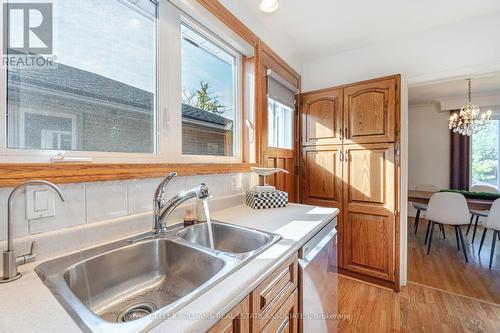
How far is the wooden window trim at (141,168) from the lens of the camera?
68 centimetres

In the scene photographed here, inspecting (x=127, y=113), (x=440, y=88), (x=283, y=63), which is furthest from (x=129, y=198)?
(x=440, y=88)

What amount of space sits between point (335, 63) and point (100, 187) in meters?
2.56

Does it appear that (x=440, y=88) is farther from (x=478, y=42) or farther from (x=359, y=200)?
(x=359, y=200)

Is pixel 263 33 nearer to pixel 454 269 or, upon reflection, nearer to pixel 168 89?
pixel 168 89

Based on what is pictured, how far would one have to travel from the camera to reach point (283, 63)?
2.22m

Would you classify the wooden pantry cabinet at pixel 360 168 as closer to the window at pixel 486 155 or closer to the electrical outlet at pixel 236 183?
the electrical outlet at pixel 236 183

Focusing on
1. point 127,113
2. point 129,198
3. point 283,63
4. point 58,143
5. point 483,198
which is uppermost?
point 283,63

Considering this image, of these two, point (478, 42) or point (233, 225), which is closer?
point (233, 225)

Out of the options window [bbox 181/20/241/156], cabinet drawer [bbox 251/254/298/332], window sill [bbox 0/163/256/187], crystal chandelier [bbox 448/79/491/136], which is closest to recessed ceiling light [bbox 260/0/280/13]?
window [bbox 181/20/241/156]

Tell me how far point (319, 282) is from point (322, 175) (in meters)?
1.39

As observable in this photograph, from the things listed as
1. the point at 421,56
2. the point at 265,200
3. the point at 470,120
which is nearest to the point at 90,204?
the point at 265,200

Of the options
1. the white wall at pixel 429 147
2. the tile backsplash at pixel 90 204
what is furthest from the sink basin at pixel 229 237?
the white wall at pixel 429 147

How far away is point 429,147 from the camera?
4738mm

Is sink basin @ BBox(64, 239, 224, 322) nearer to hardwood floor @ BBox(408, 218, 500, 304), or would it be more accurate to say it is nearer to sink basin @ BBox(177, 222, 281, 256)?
sink basin @ BBox(177, 222, 281, 256)
